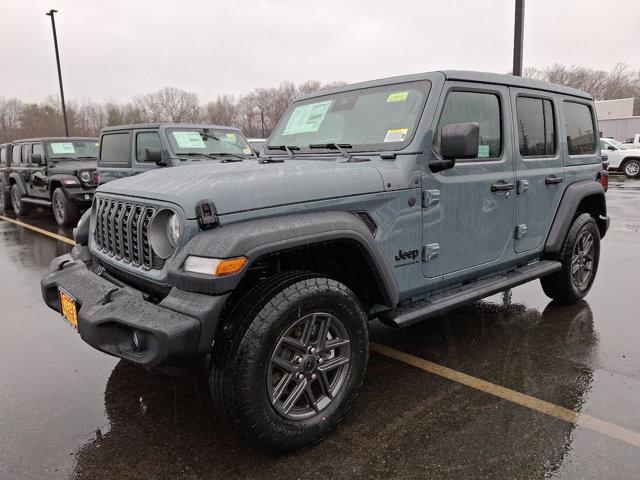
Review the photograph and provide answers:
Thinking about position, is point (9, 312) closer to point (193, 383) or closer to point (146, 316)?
point (193, 383)

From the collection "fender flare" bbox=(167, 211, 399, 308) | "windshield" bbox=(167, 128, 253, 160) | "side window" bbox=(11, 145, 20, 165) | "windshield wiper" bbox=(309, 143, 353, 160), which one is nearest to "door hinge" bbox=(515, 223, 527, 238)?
"windshield wiper" bbox=(309, 143, 353, 160)

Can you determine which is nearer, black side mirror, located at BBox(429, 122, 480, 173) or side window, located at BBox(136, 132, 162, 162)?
black side mirror, located at BBox(429, 122, 480, 173)

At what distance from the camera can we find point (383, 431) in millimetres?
2656

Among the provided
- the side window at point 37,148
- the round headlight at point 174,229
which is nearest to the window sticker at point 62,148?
the side window at point 37,148

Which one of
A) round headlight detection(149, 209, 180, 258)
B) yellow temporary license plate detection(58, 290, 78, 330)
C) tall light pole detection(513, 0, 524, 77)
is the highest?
tall light pole detection(513, 0, 524, 77)

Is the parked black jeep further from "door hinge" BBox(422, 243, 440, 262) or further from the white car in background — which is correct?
the white car in background

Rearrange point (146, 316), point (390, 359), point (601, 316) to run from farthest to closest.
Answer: point (601, 316) < point (390, 359) < point (146, 316)

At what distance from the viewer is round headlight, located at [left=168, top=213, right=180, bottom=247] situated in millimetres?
2350

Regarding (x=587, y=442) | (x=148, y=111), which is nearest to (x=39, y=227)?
(x=587, y=442)

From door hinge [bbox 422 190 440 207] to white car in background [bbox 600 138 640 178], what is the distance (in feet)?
64.5

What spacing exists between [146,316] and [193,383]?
3.93ft

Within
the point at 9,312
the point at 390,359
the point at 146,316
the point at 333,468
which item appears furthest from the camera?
the point at 9,312

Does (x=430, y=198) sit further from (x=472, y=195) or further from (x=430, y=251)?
(x=472, y=195)

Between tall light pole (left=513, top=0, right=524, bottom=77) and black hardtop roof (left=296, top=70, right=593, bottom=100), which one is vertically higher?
tall light pole (left=513, top=0, right=524, bottom=77)
